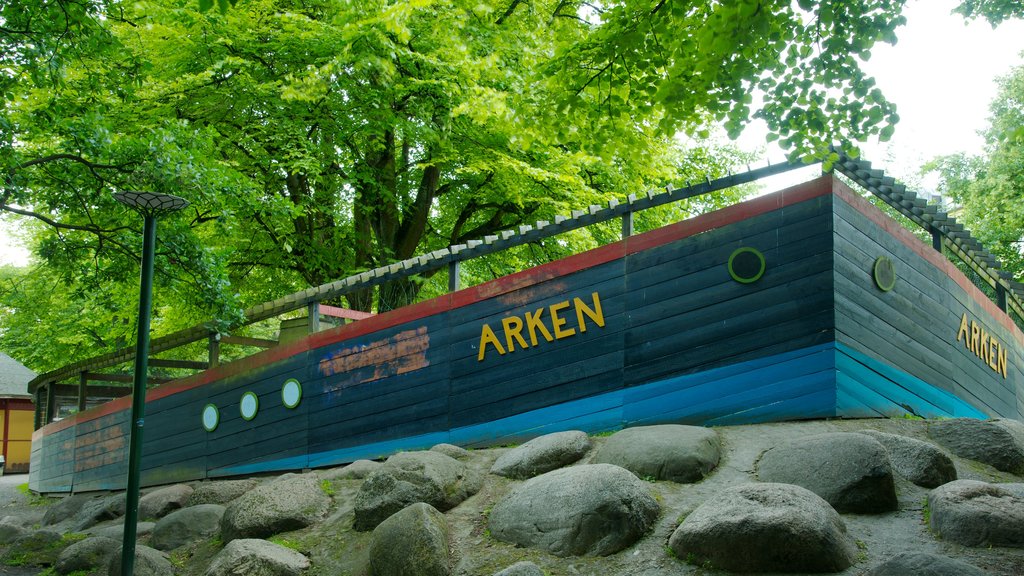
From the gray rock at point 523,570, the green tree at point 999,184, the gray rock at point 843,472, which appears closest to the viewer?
the gray rock at point 523,570

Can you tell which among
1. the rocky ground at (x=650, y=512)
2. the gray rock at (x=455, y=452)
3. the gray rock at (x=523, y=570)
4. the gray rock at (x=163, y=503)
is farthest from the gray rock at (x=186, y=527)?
the gray rock at (x=523, y=570)

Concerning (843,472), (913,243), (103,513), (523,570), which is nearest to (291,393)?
(103,513)

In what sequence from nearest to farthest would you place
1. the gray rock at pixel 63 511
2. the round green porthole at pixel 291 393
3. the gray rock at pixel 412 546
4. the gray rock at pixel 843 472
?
the gray rock at pixel 843 472 → the gray rock at pixel 412 546 → the round green porthole at pixel 291 393 → the gray rock at pixel 63 511

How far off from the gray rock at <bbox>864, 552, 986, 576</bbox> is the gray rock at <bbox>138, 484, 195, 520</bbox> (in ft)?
23.1

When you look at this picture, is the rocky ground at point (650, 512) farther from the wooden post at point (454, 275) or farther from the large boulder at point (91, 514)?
the large boulder at point (91, 514)

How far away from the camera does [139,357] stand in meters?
6.87

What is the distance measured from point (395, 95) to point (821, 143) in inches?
315

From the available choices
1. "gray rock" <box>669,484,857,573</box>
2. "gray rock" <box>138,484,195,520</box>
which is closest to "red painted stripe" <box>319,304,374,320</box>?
"gray rock" <box>138,484,195,520</box>

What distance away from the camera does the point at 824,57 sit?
691 centimetres

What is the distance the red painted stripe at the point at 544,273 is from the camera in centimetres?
700

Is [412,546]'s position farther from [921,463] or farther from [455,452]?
[921,463]

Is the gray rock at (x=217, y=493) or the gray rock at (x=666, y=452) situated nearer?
the gray rock at (x=666, y=452)

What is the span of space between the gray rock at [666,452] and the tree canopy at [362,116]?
252cm

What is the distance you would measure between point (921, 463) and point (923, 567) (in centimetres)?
168
